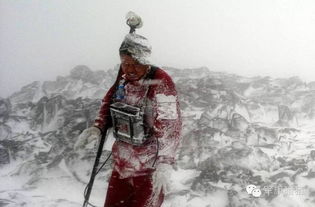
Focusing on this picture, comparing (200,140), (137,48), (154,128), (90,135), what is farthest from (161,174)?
(200,140)

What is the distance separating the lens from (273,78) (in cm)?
319

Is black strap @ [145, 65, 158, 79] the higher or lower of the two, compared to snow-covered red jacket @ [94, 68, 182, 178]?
higher

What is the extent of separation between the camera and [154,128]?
2117 millimetres

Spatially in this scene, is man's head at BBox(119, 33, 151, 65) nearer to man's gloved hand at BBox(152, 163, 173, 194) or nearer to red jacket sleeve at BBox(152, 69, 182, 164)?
red jacket sleeve at BBox(152, 69, 182, 164)

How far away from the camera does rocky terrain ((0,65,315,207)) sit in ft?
9.36

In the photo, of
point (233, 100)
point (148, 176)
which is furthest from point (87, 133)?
point (233, 100)

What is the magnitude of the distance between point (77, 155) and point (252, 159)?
43.6 inches

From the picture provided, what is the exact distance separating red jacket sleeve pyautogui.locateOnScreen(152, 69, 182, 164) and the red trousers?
0.56ft

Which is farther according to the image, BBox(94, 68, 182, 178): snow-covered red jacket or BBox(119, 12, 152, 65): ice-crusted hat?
BBox(119, 12, 152, 65): ice-crusted hat

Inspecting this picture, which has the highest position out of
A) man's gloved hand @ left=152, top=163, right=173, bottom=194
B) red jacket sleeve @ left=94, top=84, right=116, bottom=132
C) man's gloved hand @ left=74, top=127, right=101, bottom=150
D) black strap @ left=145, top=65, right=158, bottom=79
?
black strap @ left=145, top=65, right=158, bottom=79

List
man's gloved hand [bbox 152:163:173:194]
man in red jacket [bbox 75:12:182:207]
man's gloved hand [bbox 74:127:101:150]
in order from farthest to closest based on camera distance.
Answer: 1. man's gloved hand [bbox 74:127:101:150]
2. man in red jacket [bbox 75:12:182:207]
3. man's gloved hand [bbox 152:163:173:194]

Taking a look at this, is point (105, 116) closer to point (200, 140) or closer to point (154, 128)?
point (154, 128)

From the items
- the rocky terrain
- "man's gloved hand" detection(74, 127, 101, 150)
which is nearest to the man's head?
"man's gloved hand" detection(74, 127, 101, 150)

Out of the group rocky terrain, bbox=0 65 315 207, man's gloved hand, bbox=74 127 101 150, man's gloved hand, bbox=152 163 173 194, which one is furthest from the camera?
Answer: rocky terrain, bbox=0 65 315 207
